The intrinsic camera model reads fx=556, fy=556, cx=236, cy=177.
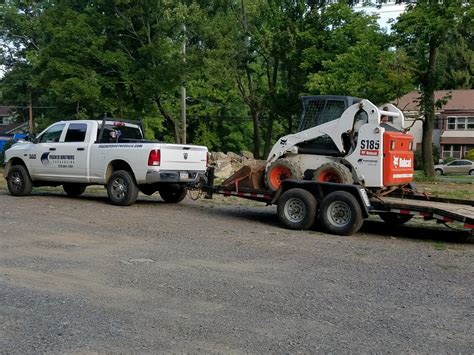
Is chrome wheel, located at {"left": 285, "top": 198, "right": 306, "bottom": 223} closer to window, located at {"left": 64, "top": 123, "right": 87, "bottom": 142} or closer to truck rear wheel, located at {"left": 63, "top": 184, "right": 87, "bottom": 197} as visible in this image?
window, located at {"left": 64, "top": 123, "right": 87, "bottom": 142}

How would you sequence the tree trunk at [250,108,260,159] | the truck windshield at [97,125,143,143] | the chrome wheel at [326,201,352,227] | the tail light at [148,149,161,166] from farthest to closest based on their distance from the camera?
the tree trunk at [250,108,260,159]
the truck windshield at [97,125,143,143]
the tail light at [148,149,161,166]
the chrome wheel at [326,201,352,227]

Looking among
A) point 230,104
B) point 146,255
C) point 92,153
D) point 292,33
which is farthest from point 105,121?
point 230,104

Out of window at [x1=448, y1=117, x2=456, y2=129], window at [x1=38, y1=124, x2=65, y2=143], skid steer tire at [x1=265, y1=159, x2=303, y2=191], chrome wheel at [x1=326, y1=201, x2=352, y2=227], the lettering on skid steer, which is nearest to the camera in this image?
chrome wheel at [x1=326, y1=201, x2=352, y2=227]

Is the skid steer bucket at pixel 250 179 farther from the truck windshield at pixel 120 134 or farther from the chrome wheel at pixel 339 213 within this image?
the truck windshield at pixel 120 134

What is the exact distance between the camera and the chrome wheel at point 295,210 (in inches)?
438

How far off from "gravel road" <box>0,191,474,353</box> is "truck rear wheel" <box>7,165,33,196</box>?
439 centimetres

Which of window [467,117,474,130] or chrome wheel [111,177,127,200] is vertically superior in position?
window [467,117,474,130]

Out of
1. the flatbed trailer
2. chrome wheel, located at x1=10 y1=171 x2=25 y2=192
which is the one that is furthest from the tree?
chrome wheel, located at x1=10 y1=171 x2=25 y2=192

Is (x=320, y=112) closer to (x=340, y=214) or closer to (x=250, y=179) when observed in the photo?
(x=250, y=179)

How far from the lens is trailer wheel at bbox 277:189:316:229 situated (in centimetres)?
1095

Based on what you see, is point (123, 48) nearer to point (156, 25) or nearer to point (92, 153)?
point (156, 25)

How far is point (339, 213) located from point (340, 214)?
3 cm

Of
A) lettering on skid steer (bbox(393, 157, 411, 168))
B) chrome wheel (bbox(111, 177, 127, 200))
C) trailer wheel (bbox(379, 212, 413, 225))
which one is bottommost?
trailer wheel (bbox(379, 212, 413, 225))

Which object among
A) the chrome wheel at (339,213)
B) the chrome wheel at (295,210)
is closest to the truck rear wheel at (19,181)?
the chrome wheel at (295,210)
